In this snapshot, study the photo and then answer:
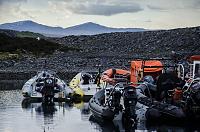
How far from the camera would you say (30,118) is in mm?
26547

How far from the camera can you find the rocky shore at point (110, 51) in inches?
2315

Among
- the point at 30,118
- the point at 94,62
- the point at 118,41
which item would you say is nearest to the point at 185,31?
the point at 118,41

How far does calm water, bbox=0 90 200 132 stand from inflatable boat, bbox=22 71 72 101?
632 millimetres

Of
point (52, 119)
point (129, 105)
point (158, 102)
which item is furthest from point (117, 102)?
point (52, 119)

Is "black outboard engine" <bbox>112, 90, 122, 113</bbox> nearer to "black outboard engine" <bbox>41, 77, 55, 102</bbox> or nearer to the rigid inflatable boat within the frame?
the rigid inflatable boat

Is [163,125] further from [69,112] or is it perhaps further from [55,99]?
[55,99]

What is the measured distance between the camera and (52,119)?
1030 inches

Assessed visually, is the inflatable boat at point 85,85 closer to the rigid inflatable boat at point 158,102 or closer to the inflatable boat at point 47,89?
the inflatable boat at point 47,89

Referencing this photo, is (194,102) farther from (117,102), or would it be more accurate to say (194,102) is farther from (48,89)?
(48,89)

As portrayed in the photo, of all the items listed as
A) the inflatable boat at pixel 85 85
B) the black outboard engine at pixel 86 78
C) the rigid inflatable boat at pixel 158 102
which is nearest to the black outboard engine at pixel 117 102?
the rigid inflatable boat at pixel 158 102

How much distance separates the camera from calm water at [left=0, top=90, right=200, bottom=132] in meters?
23.2

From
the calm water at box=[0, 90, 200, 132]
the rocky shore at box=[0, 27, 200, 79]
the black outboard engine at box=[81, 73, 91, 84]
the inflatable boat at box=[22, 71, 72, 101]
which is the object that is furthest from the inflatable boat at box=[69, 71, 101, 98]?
the rocky shore at box=[0, 27, 200, 79]

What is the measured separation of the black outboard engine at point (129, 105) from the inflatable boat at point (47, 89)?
9.28 m

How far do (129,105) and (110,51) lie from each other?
164 feet
